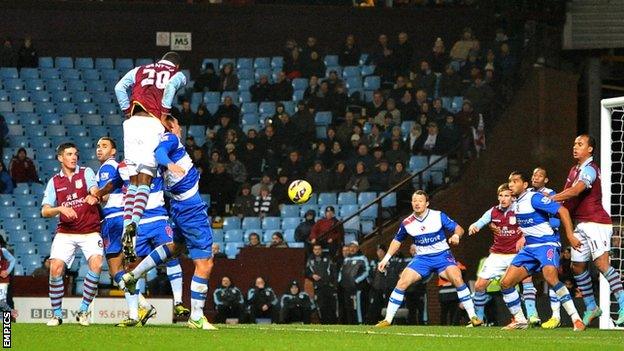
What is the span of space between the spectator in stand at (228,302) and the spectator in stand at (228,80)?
24.1 ft

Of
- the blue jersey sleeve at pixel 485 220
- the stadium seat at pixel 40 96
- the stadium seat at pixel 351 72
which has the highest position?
the stadium seat at pixel 351 72

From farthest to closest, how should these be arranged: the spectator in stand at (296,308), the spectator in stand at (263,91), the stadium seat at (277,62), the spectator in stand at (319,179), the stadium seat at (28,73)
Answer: the stadium seat at (277,62)
the stadium seat at (28,73)
the spectator in stand at (263,91)
the spectator in stand at (319,179)
the spectator in stand at (296,308)

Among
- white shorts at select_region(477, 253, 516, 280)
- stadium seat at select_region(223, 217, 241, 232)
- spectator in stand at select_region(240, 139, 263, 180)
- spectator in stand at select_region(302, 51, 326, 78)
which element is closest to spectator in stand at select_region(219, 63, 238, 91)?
spectator in stand at select_region(302, 51, 326, 78)

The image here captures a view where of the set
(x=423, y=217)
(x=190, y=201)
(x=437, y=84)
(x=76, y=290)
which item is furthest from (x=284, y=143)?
(x=190, y=201)

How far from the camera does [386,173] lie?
85.5 ft

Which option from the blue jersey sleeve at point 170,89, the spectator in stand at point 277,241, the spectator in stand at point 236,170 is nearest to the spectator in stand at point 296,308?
the spectator in stand at point 277,241

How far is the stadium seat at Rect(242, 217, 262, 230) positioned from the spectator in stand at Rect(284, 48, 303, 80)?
479cm

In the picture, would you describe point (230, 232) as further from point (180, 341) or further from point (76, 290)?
point (180, 341)

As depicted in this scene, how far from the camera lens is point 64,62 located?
101ft

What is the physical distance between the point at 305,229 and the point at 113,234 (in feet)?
31.9

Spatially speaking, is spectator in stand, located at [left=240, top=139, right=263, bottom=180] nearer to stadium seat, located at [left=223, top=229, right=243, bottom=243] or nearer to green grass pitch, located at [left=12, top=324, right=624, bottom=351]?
stadium seat, located at [left=223, top=229, right=243, bottom=243]

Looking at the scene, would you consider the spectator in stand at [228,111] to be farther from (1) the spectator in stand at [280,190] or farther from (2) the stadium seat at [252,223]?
(2) the stadium seat at [252,223]

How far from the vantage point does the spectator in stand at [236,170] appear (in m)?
27.2

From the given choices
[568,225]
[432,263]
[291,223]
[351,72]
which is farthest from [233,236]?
[568,225]
